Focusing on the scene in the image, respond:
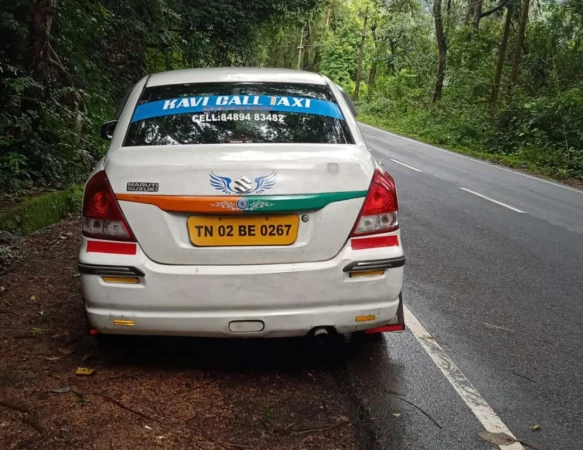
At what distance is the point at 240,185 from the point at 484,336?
2222 millimetres

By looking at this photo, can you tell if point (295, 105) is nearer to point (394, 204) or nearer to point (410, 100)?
point (394, 204)

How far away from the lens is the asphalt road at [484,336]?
2979mm

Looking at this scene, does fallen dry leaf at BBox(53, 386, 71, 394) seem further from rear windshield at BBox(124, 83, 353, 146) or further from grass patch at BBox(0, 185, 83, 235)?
grass patch at BBox(0, 185, 83, 235)

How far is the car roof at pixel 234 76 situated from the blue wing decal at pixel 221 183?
1.19 meters

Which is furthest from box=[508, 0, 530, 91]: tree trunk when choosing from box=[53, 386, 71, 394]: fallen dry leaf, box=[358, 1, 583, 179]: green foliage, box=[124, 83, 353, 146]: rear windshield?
box=[53, 386, 71, 394]: fallen dry leaf

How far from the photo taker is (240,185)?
9.71 ft

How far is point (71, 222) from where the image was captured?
6977 mm

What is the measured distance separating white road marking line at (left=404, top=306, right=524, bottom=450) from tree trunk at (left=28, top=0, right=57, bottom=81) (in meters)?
5.65

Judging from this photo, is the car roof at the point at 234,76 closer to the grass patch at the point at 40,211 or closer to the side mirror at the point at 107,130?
the side mirror at the point at 107,130

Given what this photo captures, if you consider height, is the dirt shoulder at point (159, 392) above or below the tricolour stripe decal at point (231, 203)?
below

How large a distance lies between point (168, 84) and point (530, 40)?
28.6m

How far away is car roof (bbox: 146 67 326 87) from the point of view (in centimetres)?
396

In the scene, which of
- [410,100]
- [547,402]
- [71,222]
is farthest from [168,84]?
[410,100]

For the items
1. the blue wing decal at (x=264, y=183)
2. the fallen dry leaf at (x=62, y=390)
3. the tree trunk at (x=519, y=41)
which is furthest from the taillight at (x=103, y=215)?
the tree trunk at (x=519, y=41)
